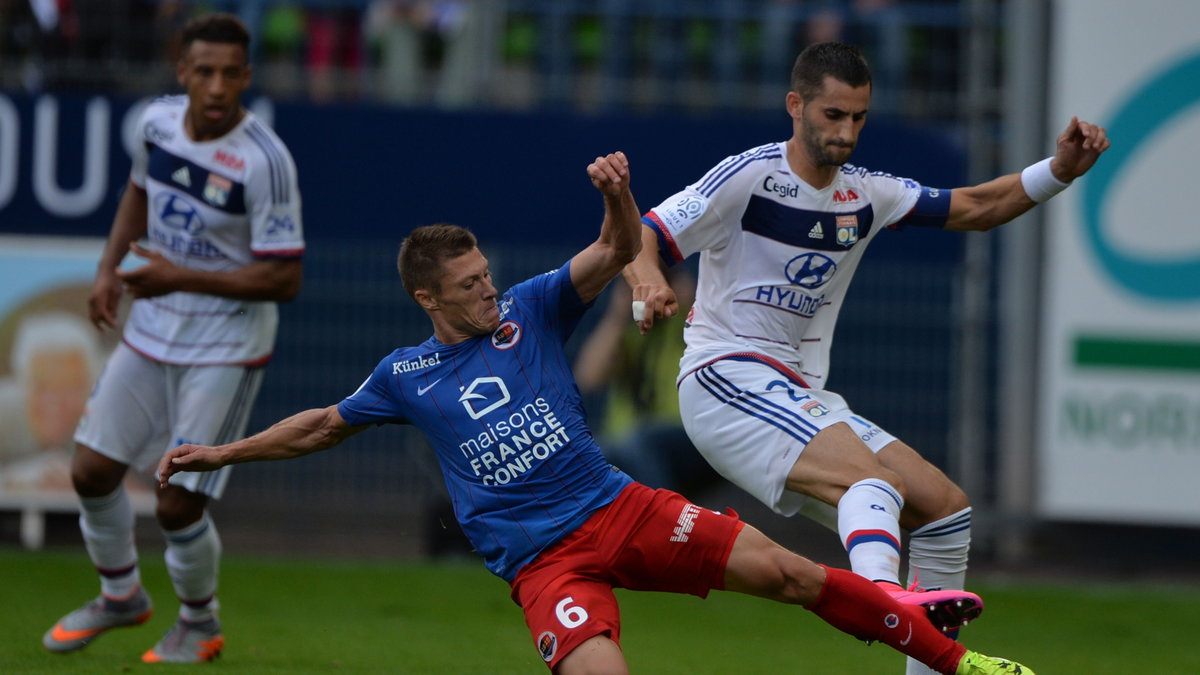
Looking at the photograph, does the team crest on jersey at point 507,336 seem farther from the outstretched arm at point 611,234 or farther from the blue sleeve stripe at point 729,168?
the blue sleeve stripe at point 729,168

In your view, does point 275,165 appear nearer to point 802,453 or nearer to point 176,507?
point 176,507

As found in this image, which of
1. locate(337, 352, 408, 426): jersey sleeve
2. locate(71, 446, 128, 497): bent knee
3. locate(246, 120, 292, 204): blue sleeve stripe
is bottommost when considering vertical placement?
locate(71, 446, 128, 497): bent knee

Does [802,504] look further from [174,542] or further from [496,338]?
[174,542]

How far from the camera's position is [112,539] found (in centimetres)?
688

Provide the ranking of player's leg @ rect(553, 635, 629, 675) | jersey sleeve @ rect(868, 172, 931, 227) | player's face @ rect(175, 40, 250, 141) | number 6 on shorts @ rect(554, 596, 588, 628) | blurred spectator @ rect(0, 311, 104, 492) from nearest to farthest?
player's leg @ rect(553, 635, 629, 675) < number 6 on shorts @ rect(554, 596, 588, 628) < jersey sleeve @ rect(868, 172, 931, 227) < player's face @ rect(175, 40, 250, 141) < blurred spectator @ rect(0, 311, 104, 492)

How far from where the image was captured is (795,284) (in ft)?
19.4

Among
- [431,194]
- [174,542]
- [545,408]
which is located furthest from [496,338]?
[431,194]

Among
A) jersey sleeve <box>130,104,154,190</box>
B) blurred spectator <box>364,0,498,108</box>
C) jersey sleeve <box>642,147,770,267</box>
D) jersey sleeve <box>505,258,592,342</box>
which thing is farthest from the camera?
blurred spectator <box>364,0,498,108</box>

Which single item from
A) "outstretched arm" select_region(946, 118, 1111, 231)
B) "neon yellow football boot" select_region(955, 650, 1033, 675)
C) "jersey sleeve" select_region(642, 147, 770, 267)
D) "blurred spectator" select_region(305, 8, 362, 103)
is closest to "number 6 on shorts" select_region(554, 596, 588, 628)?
"neon yellow football boot" select_region(955, 650, 1033, 675)

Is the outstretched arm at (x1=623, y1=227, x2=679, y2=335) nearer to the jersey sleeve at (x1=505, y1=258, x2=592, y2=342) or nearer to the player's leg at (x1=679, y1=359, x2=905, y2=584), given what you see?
the jersey sleeve at (x1=505, y1=258, x2=592, y2=342)

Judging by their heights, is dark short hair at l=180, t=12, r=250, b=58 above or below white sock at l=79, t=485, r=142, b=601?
above

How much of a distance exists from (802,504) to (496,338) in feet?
4.35

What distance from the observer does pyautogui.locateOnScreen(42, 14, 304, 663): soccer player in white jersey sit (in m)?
6.80

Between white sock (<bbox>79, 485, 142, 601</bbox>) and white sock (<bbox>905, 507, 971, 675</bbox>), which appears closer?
white sock (<bbox>905, 507, 971, 675</bbox>)
